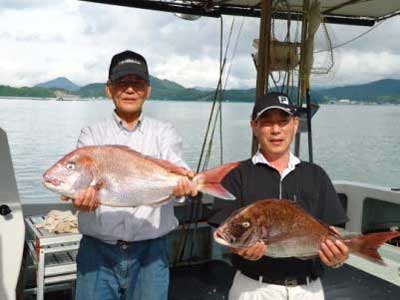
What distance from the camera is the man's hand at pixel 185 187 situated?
2.13m

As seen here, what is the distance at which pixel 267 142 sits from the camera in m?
2.26

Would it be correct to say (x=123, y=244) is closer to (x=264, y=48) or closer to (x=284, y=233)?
(x=284, y=233)

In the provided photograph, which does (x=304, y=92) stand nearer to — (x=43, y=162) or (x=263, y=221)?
(x=263, y=221)

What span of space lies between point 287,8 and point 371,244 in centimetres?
367

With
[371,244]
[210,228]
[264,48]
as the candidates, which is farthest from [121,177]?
[210,228]

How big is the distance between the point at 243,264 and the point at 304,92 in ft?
10.3

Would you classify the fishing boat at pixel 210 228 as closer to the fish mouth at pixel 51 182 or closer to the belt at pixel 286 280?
the fish mouth at pixel 51 182

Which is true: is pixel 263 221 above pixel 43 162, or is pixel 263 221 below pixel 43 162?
above

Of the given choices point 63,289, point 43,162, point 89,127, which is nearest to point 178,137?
point 89,127

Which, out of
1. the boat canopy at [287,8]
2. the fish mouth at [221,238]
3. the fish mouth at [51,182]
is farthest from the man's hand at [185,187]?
the boat canopy at [287,8]

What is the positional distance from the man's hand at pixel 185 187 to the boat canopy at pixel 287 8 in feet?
10.5

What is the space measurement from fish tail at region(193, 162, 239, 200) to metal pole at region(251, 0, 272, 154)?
2604mm

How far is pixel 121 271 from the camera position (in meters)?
2.33

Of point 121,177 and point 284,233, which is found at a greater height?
point 121,177
